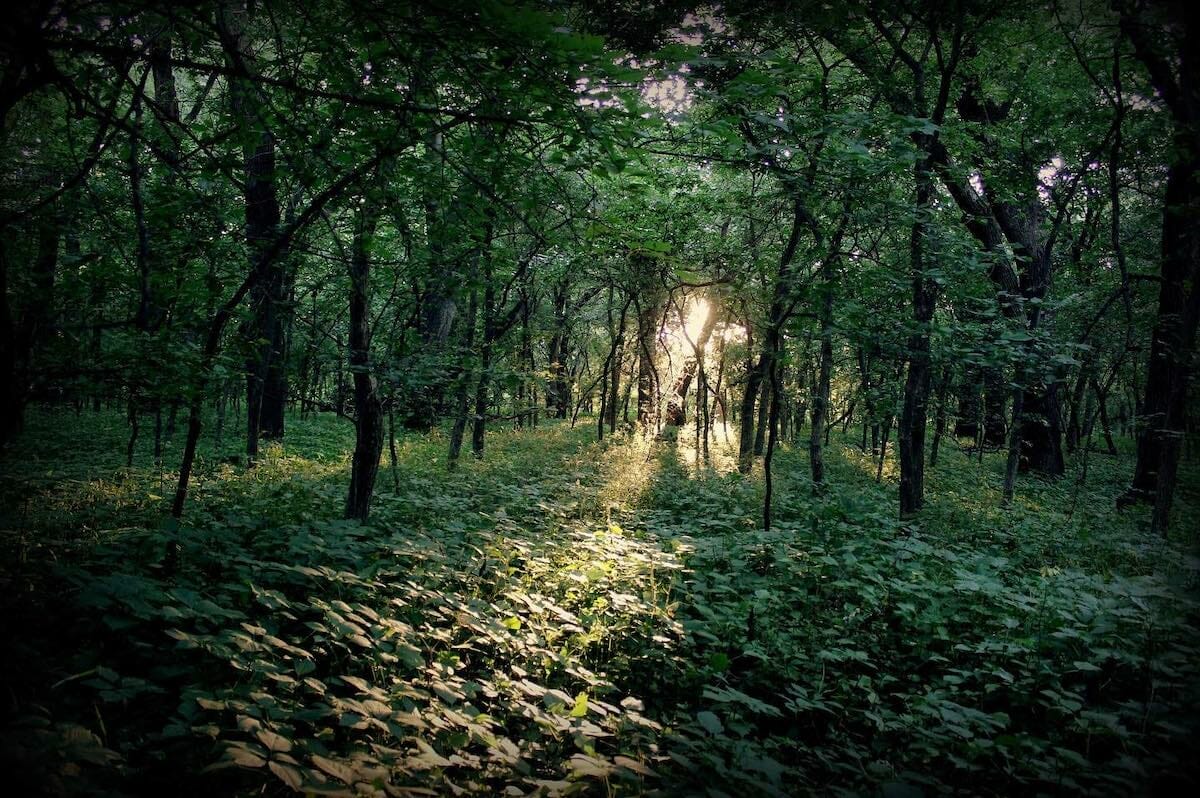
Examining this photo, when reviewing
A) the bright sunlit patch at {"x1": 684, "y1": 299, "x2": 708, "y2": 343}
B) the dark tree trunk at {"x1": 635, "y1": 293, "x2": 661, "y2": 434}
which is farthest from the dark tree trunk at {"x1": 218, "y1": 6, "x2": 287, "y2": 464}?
the bright sunlit patch at {"x1": 684, "y1": 299, "x2": 708, "y2": 343}

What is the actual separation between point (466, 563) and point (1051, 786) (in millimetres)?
3766

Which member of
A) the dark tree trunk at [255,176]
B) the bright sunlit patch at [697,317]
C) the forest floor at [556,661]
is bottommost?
the forest floor at [556,661]

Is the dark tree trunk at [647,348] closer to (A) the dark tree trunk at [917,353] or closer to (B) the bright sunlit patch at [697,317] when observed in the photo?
(B) the bright sunlit patch at [697,317]

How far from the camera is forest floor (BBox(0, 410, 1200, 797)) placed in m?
2.15

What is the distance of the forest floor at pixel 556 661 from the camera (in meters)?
2.15

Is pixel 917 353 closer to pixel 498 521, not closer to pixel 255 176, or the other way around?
pixel 498 521

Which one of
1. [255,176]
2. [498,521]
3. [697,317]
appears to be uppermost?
[697,317]

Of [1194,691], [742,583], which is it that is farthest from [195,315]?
[1194,691]

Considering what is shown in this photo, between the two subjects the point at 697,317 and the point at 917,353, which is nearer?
the point at 917,353

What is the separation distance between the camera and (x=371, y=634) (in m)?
3.01

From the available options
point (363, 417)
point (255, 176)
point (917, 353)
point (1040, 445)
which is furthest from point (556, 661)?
point (1040, 445)

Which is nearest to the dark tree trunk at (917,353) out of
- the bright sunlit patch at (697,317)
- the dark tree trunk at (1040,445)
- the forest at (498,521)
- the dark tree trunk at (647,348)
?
the forest at (498,521)

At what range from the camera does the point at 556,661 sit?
3350 mm

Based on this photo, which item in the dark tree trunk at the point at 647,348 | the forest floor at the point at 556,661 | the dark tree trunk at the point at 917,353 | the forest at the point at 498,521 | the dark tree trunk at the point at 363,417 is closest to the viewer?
the forest floor at the point at 556,661
